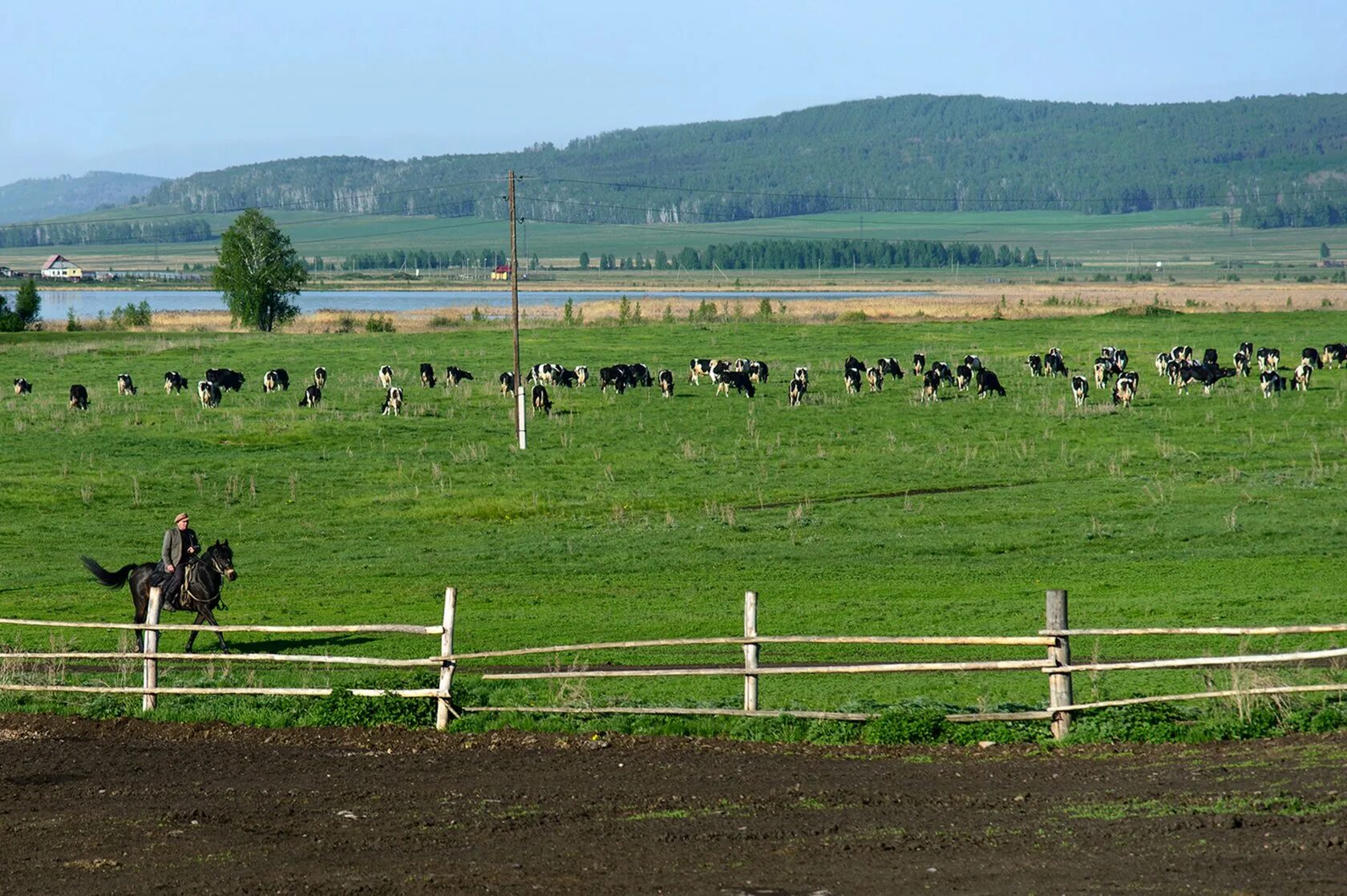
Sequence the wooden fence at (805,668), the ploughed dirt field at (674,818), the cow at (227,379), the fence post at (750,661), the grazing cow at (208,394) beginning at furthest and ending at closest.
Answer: the cow at (227,379)
the grazing cow at (208,394)
the fence post at (750,661)
the wooden fence at (805,668)
the ploughed dirt field at (674,818)

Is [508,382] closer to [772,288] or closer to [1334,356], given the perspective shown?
[1334,356]

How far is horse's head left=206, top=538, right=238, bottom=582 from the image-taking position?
Answer: 70.5ft

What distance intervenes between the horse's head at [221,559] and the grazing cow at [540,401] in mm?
30356

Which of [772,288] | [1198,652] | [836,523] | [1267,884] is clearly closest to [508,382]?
[836,523]

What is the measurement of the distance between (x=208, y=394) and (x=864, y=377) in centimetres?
2533

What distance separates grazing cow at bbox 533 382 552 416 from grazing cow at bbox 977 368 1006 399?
49.8 ft

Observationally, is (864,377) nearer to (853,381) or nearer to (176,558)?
(853,381)

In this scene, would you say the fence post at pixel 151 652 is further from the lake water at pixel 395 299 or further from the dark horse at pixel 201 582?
the lake water at pixel 395 299

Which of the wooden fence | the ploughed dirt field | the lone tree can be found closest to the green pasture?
the wooden fence

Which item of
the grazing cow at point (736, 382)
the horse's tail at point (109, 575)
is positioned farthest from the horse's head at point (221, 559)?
the grazing cow at point (736, 382)

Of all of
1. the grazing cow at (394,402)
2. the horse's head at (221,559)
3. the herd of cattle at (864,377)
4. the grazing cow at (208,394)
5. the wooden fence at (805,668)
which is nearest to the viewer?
the wooden fence at (805,668)

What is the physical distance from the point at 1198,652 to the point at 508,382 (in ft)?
130

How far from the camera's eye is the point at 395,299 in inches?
6708

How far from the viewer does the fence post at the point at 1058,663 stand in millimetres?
14758
